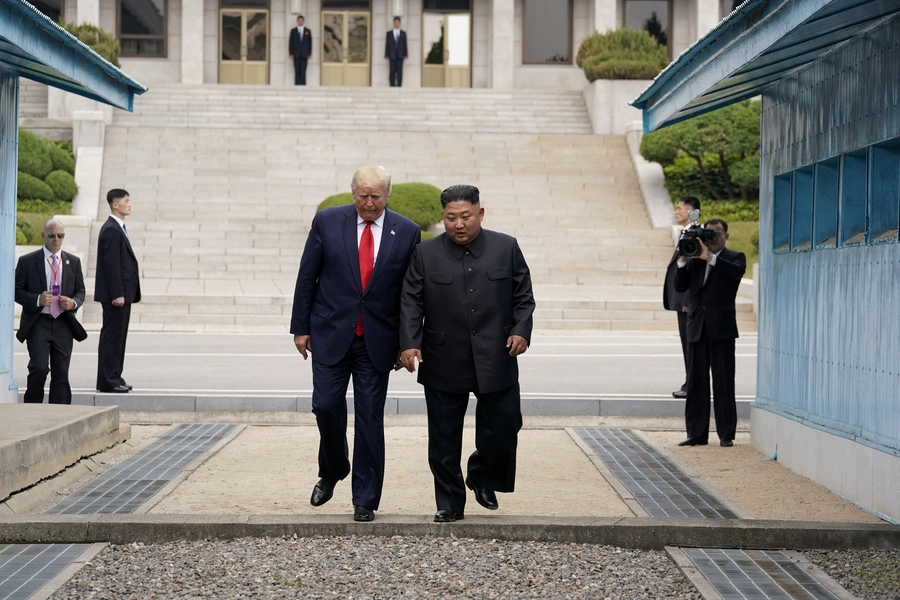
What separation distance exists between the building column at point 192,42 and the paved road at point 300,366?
2263 cm

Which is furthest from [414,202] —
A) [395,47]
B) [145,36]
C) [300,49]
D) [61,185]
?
[145,36]

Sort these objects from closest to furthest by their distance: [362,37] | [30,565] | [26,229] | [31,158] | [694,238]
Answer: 1. [30,565]
2. [694,238]
3. [26,229]
4. [31,158]
5. [362,37]

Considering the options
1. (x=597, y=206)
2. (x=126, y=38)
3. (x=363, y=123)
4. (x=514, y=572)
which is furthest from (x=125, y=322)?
(x=126, y=38)

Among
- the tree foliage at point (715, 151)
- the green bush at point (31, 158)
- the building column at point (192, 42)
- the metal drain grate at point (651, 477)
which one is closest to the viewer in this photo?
the metal drain grate at point (651, 477)

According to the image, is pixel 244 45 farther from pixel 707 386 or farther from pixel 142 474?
pixel 142 474

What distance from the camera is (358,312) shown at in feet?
21.0

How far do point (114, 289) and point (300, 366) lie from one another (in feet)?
11.8

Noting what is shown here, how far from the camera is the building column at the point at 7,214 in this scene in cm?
946

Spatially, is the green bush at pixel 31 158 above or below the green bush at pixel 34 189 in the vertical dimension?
above

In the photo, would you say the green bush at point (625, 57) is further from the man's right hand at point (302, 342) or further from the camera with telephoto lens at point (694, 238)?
the man's right hand at point (302, 342)

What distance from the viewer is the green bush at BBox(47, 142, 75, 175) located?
28000mm

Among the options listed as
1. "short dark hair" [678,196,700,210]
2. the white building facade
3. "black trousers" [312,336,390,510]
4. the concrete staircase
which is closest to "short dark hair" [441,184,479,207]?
"black trousers" [312,336,390,510]

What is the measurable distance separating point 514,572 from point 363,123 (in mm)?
28997

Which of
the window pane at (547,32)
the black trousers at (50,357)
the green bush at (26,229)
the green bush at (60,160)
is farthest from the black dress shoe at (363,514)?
the window pane at (547,32)
